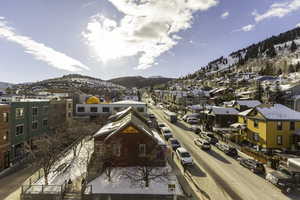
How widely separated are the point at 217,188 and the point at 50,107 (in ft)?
141

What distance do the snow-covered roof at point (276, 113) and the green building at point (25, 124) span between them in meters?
47.9

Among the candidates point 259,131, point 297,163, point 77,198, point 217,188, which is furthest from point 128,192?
point 259,131

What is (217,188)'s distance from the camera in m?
20.4

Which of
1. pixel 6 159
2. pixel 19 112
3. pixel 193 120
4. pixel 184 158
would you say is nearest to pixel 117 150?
pixel 184 158

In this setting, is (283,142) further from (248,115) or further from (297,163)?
(297,163)

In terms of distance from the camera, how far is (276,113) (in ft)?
115

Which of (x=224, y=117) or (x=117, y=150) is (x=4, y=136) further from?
(x=224, y=117)

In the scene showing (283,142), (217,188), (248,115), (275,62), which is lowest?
(217,188)

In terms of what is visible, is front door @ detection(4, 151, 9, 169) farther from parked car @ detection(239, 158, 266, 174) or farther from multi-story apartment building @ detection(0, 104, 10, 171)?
parked car @ detection(239, 158, 266, 174)

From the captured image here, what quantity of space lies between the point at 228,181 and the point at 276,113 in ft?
71.2

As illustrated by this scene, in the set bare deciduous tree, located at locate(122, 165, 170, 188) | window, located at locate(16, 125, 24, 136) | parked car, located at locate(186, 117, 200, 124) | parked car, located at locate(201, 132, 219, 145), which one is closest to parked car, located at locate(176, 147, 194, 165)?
bare deciduous tree, located at locate(122, 165, 170, 188)

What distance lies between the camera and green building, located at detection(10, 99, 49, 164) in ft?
105

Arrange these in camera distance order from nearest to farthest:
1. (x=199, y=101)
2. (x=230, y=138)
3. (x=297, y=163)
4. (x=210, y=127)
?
(x=297, y=163) < (x=230, y=138) < (x=210, y=127) < (x=199, y=101)

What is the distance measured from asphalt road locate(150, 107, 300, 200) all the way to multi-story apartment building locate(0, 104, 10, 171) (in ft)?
98.7
